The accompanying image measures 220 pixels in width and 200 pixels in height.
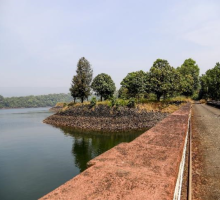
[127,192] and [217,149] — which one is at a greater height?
[127,192]

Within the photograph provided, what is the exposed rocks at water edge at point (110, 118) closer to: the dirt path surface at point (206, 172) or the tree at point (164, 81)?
the tree at point (164, 81)

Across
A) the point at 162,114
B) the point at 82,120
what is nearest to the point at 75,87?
the point at 82,120

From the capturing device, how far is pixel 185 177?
9.05 ft

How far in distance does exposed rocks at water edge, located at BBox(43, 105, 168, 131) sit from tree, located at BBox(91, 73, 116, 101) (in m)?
9.47

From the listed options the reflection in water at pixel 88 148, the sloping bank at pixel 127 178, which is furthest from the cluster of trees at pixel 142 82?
the sloping bank at pixel 127 178

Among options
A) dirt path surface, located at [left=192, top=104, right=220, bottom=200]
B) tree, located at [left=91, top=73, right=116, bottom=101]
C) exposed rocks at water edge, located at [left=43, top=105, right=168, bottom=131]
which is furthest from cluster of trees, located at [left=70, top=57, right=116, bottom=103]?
dirt path surface, located at [left=192, top=104, right=220, bottom=200]

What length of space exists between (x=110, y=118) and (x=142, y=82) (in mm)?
16541

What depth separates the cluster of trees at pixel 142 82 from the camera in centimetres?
3758

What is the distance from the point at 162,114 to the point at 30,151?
83.2 ft

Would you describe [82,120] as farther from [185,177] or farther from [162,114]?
[185,177]

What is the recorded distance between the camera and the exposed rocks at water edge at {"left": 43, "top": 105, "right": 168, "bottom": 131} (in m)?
30.9

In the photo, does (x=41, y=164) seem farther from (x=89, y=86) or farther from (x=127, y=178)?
(x=89, y=86)

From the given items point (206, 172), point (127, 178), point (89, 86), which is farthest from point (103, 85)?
point (127, 178)

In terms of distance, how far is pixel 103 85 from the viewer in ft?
153
